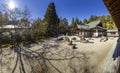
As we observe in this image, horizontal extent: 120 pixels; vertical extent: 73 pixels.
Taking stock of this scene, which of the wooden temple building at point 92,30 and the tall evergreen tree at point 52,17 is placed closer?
the tall evergreen tree at point 52,17

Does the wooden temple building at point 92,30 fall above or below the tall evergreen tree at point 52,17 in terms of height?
→ below

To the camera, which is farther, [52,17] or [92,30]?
[92,30]

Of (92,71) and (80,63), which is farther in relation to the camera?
(80,63)

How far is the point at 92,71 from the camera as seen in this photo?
737cm

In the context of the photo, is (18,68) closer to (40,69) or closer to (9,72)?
(9,72)

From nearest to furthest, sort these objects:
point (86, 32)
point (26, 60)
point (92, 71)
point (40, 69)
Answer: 1. point (92, 71)
2. point (40, 69)
3. point (26, 60)
4. point (86, 32)

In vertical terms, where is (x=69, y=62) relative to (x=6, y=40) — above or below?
below

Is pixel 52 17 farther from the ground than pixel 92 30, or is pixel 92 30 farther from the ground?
pixel 52 17

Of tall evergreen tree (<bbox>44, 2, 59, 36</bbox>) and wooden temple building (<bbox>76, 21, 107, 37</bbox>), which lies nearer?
tall evergreen tree (<bbox>44, 2, 59, 36</bbox>)

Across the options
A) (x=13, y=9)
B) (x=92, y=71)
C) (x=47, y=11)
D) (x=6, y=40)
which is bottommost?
(x=92, y=71)

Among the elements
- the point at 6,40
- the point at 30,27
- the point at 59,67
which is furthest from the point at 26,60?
the point at 30,27

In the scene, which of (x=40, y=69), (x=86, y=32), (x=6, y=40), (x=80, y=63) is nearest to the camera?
(x=40, y=69)

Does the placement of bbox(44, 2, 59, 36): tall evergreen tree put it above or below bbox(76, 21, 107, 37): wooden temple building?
above

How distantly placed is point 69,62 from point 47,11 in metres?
21.4
